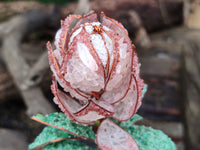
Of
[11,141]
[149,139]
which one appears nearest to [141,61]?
[11,141]

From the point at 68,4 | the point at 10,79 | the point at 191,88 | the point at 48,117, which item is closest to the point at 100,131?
the point at 48,117

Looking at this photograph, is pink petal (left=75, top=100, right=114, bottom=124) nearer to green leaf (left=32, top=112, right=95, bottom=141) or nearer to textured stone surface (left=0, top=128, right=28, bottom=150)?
green leaf (left=32, top=112, right=95, bottom=141)

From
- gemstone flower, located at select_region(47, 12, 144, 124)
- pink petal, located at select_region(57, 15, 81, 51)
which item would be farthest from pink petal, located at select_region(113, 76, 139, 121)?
pink petal, located at select_region(57, 15, 81, 51)

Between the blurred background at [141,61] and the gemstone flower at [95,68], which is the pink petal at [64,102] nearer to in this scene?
the gemstone flower at [95,68]

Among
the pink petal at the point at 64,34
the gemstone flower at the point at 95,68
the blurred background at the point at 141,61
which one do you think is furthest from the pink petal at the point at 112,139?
the blurred background at the point at 141,61

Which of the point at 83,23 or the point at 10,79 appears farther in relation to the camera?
the point at 10,79

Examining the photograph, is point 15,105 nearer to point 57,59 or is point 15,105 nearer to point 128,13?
point 128,13
